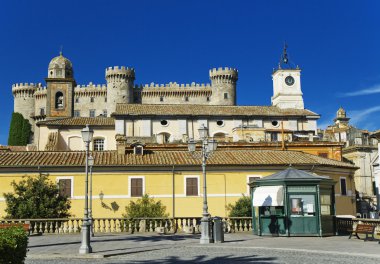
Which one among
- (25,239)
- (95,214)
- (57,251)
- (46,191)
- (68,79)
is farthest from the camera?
(68,79)

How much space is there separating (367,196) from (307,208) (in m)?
42.0

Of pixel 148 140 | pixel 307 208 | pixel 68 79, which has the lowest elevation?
pixel 307 208

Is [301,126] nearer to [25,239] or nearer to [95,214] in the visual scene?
[95,214]

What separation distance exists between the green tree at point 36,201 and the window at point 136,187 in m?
4.57

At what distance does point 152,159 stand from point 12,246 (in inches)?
1016

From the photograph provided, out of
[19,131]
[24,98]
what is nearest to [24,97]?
[24,98]

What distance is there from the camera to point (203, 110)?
195ft

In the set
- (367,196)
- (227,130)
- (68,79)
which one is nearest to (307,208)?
(227,130)

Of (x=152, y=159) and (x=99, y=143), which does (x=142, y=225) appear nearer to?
(x=152, y=159)

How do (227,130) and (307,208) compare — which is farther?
(227,130)

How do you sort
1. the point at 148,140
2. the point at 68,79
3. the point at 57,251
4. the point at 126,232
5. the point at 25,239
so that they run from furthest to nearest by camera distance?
1. the point at 68,79
2. the point at 148,140
3. the point at 126,232
4. the point at 57,251
5. the point at 25,239

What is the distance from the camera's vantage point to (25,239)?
1102cm

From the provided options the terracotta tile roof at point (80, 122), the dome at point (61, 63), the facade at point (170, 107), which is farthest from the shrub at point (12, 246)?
the dome at point (61, 63)

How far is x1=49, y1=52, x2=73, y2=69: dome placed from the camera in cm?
7431
